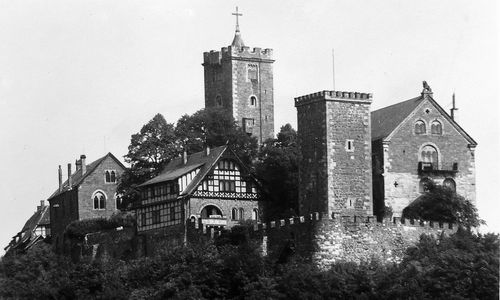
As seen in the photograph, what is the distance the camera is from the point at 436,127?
9631 centimetres

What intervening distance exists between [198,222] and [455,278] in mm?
16042

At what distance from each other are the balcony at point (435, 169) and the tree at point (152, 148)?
53.2 feet

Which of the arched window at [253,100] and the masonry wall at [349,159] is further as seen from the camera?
the arched window at [253,100]

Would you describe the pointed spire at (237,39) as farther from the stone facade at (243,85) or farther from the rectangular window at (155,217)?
the rectangular window at (155,217)

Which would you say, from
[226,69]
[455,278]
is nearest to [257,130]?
[226,69]

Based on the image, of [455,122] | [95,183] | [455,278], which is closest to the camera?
[455,278]

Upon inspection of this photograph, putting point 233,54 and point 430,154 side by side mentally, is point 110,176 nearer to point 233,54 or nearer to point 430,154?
point 233,54

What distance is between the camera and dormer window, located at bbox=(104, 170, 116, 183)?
11188cm

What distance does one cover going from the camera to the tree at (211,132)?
105 meters

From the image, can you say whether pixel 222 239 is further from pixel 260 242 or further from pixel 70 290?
pixel 70 290

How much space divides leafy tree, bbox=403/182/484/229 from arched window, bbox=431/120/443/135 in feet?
11.5

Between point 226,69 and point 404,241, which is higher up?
point 226,69

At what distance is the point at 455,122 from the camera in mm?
96938

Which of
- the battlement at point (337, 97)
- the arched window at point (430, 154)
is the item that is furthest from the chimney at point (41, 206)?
the battlement at point (337, 97)
